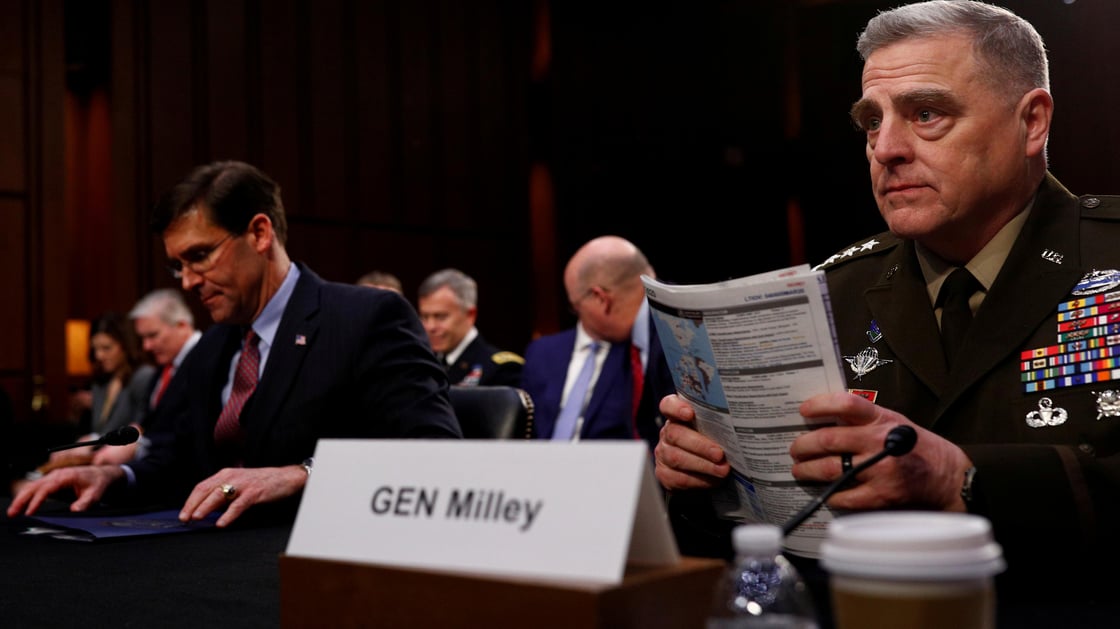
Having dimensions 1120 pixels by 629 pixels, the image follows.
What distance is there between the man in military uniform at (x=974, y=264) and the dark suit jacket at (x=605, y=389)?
2.01m

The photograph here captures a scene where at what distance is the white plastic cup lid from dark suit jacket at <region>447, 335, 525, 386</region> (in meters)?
4.20

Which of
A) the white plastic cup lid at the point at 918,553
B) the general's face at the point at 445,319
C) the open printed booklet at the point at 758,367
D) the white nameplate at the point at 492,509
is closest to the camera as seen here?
the white plastic cup lid at the point at 918,553

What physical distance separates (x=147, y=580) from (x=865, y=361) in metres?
1.08

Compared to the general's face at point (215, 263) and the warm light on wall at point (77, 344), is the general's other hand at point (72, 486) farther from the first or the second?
the warm light on wall at point (77, 344)

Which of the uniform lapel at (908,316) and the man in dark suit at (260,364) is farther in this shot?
the man in dark suit at (260,364)

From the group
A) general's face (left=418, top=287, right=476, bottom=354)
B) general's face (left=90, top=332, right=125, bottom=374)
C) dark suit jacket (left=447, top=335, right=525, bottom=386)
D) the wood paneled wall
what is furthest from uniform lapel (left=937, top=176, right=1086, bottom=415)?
the wood paneled wall

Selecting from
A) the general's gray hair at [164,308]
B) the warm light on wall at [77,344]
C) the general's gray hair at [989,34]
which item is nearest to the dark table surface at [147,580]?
the general's gray hair at [989,34]

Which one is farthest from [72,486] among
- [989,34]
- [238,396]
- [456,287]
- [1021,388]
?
[456,287]

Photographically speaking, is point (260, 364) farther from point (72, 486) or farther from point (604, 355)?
point (604, 355)

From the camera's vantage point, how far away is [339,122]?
7.34 meters

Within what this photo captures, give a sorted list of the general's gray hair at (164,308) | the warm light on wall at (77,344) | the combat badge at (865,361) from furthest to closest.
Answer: the warm light on wall at (77,344)
the general's gray hair at (164,308)
the combat badge at (865,361)

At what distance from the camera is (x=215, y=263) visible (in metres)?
2.40

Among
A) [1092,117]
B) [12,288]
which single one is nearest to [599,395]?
[1092,117]

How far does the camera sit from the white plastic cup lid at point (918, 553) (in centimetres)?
61
